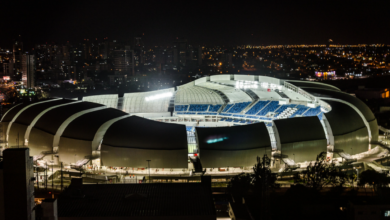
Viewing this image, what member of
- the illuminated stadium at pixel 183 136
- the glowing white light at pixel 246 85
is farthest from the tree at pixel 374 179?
the glowing white light at pixel 246 85

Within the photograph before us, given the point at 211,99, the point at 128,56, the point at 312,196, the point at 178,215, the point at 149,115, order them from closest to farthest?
the point at 178,215 < the point at 312,196 < the point at 149,115 < the point at 211,99 < the point at 128,56

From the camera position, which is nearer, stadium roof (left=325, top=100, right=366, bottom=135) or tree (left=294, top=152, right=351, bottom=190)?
tree (left=294, top=152, right=351, bottom=190)

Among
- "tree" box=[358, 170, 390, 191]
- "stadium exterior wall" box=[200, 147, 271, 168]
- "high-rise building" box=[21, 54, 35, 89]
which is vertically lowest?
"tree" box=[358, 170, 390, 191]

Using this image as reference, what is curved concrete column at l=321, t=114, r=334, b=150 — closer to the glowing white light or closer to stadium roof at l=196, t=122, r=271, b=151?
stadium roof at l=196, t=122, r=271, b=151

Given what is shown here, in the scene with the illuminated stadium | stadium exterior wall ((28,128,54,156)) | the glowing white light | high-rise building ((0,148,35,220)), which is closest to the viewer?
high-rise building ((0,148,35,220))

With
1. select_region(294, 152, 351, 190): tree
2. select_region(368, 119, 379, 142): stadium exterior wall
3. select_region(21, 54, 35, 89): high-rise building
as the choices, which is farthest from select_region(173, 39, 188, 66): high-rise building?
select_region(294, 152, 351, 190): tree

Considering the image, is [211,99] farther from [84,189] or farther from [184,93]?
[84,189]

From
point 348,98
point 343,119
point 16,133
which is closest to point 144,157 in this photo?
point 16,133

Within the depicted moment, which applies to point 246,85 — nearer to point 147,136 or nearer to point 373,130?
point 373,130

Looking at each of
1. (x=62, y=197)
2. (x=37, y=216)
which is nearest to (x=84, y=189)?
(x=62, y=197)
